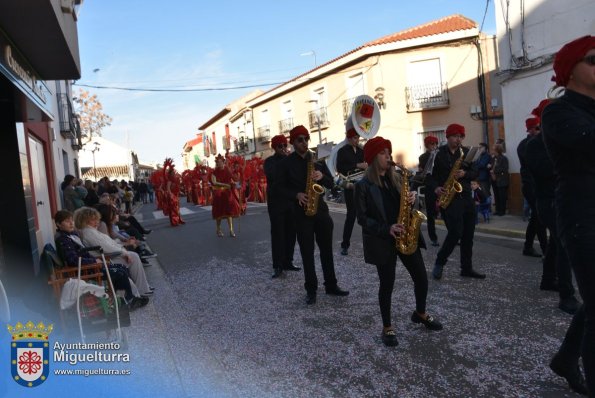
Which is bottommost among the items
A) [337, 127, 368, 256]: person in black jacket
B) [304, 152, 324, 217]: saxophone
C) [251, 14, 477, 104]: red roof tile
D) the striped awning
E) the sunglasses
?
[304, 152, 324, 217]: saxophone

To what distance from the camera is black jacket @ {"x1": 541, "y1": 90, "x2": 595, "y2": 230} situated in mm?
2408

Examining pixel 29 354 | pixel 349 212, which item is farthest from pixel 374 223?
pixel 349 212

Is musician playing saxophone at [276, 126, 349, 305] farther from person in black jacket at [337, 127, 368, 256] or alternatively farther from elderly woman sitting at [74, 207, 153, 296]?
elderly woman sitting at [74, 207, 153, 296]

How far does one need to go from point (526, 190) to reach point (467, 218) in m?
0.77

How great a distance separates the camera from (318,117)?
26828 millimetres

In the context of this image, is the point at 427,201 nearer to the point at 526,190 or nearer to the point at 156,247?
the point at 526,190

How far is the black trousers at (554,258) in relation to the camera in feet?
14.3

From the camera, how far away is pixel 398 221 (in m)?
4.06

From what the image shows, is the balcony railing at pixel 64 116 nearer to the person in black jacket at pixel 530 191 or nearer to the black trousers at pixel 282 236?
the black trousers at pixel 282 236

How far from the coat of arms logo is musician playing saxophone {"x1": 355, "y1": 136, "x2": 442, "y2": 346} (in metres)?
2.38

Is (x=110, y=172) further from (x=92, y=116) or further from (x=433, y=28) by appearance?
(x=433, y=28)

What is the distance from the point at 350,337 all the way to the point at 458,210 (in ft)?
7.65

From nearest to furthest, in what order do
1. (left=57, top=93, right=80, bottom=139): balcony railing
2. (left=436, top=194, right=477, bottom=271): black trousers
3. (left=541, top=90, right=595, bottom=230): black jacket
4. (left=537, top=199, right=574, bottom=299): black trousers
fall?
(left=541, top=90, right=595, bottom=230): black jacket < (left=537, top=199, right=574, bottom=299): black trousers < (left=436, top=194, right=477, bottom=271): black trousers < (left=57, top=93, right=80, bottom=139): balcony railing

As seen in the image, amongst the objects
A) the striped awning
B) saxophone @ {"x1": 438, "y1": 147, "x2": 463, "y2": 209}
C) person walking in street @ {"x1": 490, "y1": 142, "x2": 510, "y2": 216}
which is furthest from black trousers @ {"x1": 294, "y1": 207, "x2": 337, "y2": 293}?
the striped awning
